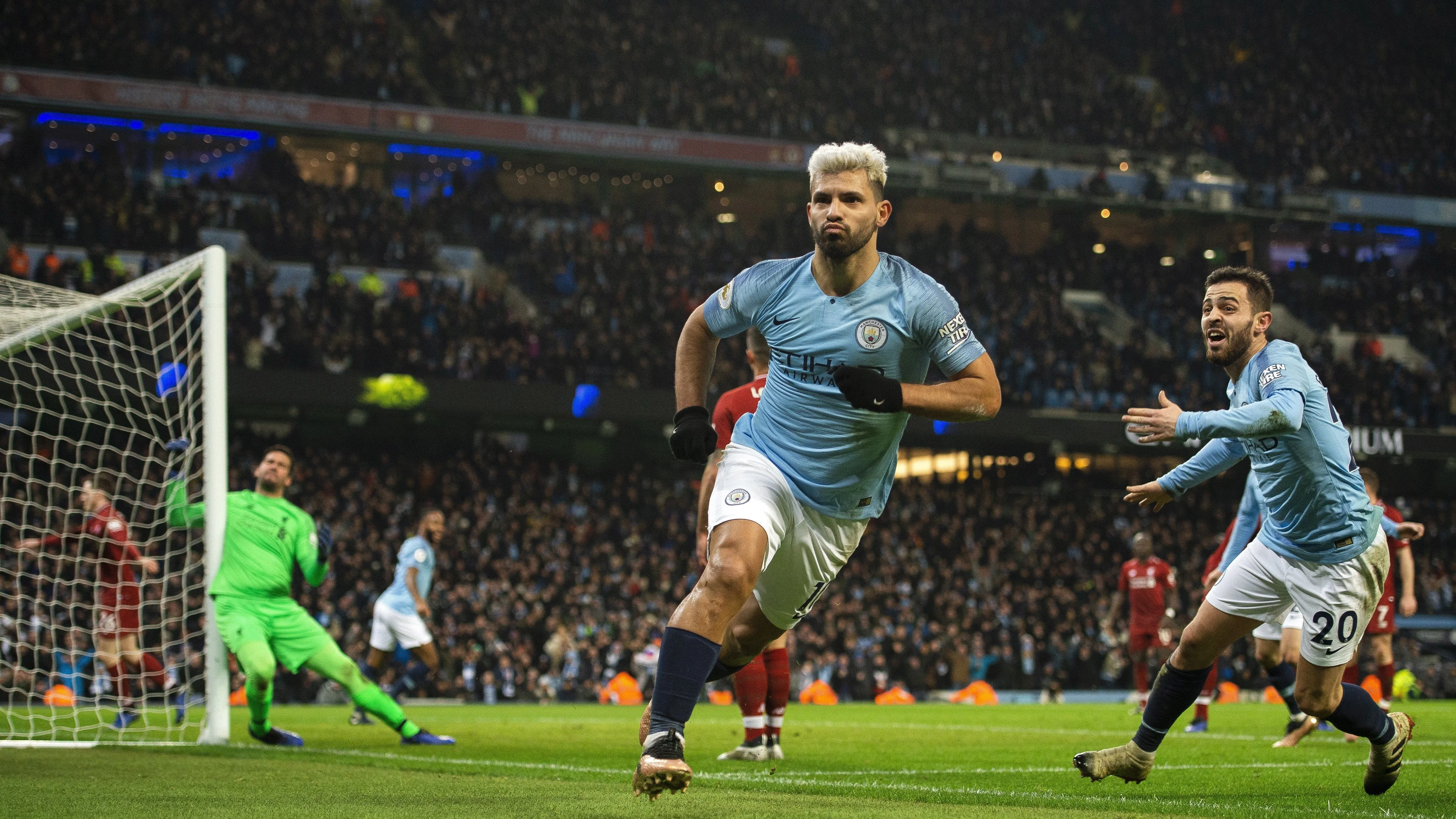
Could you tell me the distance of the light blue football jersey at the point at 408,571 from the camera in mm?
14016

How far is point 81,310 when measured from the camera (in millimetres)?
9703

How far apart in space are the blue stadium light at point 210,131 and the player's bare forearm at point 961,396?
30.8m

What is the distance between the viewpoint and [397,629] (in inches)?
566

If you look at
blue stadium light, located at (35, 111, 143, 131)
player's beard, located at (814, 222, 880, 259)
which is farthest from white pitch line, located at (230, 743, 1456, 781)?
blue stadium light, located at (35, 111, 143, 131)

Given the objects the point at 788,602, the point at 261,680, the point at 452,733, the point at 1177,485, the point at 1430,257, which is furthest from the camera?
the point at 1430,257

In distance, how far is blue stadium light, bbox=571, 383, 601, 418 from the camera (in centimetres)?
2877

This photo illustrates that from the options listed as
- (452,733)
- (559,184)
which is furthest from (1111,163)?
(452,733)

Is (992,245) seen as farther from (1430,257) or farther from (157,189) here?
(157,189)

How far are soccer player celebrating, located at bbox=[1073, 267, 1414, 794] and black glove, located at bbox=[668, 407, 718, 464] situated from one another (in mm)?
2279

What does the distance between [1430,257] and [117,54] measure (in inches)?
1510

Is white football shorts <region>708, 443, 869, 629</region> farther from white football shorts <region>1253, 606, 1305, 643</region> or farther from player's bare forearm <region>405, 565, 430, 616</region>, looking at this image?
player's bare forearm <region>405, 565, 430, 616</region>

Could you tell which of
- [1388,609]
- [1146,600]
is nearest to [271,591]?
[1388,609]

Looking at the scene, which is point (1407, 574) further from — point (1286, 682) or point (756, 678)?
point (756, 678)

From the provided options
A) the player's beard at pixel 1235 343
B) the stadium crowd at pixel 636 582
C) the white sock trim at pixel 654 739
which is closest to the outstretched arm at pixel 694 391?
the white sock trim at pixel 654 739
